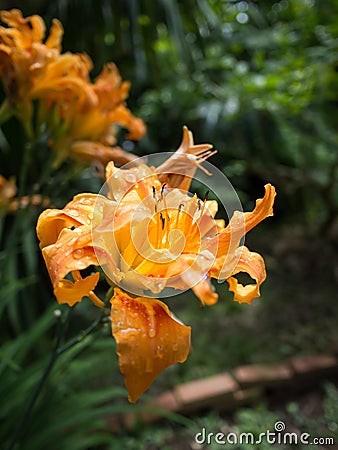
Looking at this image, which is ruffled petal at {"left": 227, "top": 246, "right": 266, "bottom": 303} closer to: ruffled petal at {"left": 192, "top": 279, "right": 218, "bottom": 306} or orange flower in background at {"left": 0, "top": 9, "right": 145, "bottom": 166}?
ruffled petal at {"left": 192, "top": 279, "right": 218, "bottom": 306}

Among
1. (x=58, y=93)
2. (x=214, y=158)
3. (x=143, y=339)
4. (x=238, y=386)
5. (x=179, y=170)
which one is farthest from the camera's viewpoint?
(x=214, y=158)

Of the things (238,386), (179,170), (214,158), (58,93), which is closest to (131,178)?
(179,170)

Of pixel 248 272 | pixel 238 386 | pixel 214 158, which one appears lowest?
pixel 238 386

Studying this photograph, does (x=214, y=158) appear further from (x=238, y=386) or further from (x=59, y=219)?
(x=59, y=219)

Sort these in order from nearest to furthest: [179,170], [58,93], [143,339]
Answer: [143,339], [179,170], [58,93]

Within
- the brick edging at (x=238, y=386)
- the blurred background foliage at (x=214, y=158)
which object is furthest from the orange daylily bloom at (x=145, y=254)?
the brick edging at (x=238, y=386)

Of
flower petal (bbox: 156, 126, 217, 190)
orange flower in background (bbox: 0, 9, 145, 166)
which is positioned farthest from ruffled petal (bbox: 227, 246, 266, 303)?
orange flower in background (bbox: 0, 9, 145, 166)

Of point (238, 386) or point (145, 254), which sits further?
point (238, 386)
